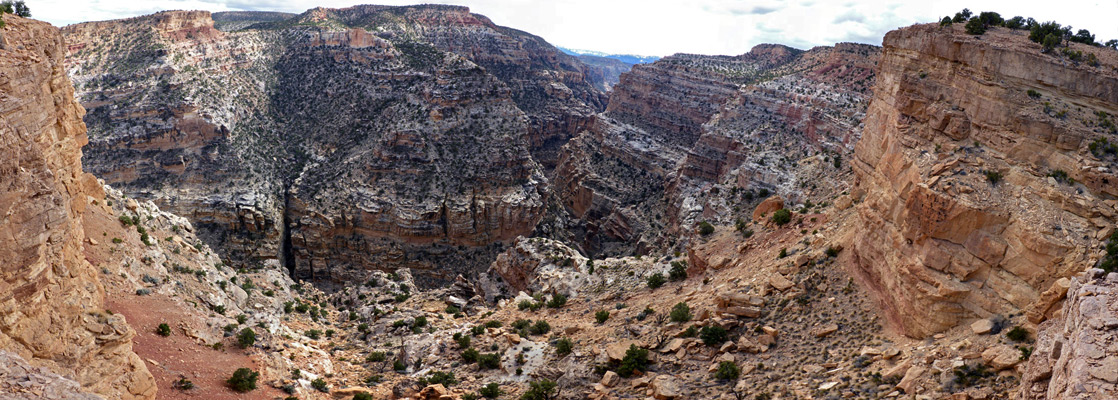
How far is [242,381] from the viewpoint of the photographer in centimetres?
2256

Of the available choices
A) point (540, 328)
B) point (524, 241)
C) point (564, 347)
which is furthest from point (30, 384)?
point (524, 241)

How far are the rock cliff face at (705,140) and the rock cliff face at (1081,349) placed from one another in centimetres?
2863

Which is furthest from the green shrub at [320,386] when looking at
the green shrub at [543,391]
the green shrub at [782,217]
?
the green shrub at [782,217]

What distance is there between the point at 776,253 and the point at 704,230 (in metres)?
10.8

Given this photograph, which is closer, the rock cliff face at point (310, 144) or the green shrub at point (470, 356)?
the green shrub at point (470, 356)

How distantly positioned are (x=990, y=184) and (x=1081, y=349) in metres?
9.13

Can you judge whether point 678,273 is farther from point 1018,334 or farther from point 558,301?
point 1018,334

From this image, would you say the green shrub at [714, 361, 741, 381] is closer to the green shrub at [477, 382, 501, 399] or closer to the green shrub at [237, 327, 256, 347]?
the green shrub at [477, 382, 501, 399]

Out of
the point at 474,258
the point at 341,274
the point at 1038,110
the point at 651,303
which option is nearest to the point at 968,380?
the point at 1038,110

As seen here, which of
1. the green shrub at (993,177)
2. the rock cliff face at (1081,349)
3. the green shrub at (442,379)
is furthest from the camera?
the green shrub at (442,379)

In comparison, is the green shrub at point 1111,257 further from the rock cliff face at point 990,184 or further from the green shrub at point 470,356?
the green shrub at point 470,356

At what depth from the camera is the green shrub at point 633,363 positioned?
77.2 ft

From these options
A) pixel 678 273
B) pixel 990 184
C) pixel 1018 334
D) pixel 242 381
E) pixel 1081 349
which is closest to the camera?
pixel 1081 349

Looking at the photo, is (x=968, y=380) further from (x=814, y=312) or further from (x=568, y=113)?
(x=568, y=113)
